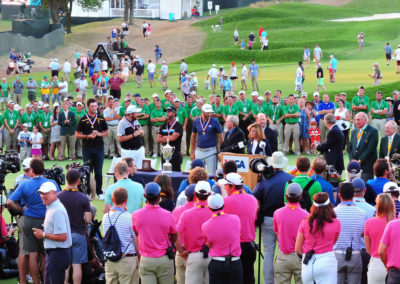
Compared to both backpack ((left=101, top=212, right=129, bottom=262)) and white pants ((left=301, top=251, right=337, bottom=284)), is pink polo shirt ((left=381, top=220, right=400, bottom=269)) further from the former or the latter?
backpack ((left=101, top=212, right=129, bottom=262))

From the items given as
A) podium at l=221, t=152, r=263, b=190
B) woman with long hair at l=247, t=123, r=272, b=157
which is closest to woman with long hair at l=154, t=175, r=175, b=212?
podium at l=221, t=152, r=263, b=190

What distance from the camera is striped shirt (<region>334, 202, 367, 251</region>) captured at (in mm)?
9156

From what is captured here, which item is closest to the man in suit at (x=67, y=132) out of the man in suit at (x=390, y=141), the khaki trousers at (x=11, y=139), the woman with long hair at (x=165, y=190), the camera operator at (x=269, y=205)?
the khaki trousers at (x=11, y=139)

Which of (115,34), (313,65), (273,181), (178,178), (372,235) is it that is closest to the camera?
Result: (372,235)

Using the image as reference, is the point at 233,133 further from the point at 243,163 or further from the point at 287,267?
the point at 287,267

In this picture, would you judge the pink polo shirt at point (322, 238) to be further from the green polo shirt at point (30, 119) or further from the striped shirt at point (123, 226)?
the green polo shirt at point (30, 119)

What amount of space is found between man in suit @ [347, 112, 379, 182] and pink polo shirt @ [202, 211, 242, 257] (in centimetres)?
605

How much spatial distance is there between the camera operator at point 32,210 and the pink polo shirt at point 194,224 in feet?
7.70

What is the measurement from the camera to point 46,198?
9344 mm

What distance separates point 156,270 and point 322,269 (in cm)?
202

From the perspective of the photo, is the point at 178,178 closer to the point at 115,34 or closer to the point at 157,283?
the point at 157,283

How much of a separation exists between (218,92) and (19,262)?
27251 millimetres

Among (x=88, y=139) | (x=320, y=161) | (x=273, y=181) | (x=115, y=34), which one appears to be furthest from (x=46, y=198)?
(x=115, y=34)

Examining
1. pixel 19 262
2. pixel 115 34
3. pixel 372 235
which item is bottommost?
pixel 19 262
